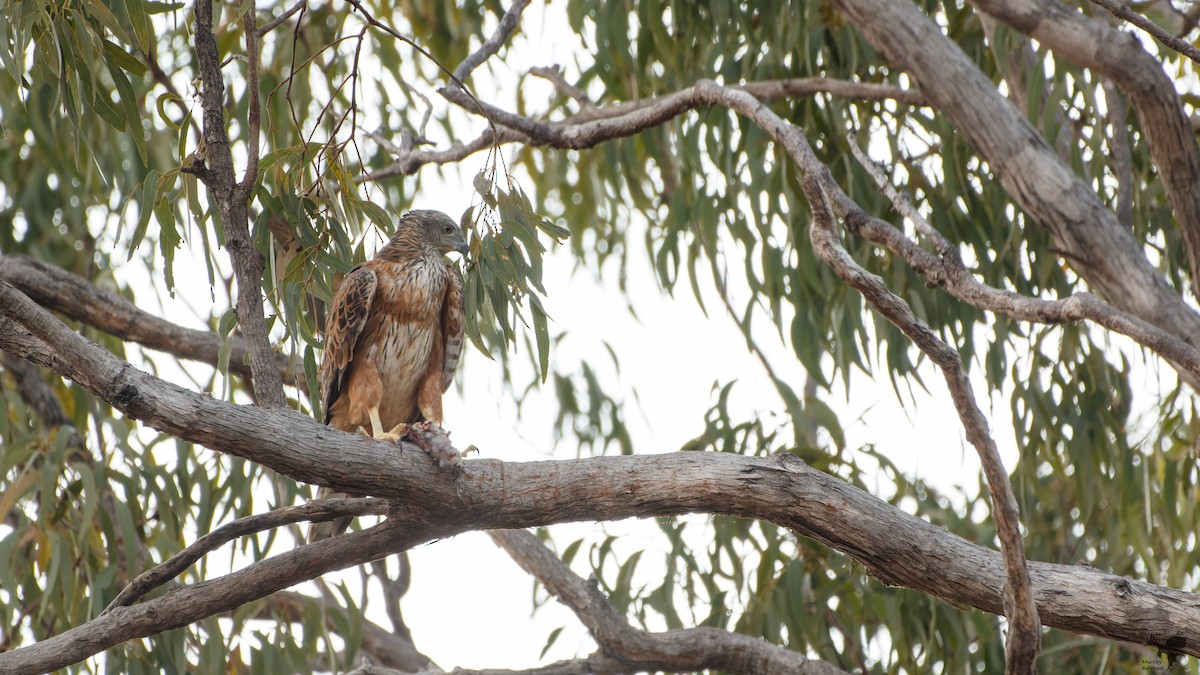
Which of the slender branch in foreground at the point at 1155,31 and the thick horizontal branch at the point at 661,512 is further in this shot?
the slender branch in foreground at the point at 1155,31

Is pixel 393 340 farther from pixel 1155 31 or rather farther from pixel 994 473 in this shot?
pixel 1155 31

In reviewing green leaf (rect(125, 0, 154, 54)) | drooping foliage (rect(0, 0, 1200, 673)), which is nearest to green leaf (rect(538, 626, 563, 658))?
drooping foliage (rect(0, 0, 1200, 673))

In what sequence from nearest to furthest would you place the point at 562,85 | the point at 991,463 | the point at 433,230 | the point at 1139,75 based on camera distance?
1. the point at 991,463
2. the point at 1139,75
3. the point at 433,230
4. the point at 562,85

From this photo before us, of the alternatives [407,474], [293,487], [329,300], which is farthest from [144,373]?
[293,487]

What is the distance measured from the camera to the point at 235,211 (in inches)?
102

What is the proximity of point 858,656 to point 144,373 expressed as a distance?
8.77ft

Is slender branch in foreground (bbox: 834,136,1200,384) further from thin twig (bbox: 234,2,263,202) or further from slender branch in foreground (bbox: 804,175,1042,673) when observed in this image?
thin twig (bbox: 234,2,263,202)

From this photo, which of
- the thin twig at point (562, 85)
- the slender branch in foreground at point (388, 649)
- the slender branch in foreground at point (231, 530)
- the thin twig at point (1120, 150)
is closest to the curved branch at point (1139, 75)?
the thin twig at point (1120, 150)

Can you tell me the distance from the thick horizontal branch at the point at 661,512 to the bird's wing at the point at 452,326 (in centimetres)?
122

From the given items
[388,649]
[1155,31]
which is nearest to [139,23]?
[1155,31]

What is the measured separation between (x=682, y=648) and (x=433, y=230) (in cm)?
156

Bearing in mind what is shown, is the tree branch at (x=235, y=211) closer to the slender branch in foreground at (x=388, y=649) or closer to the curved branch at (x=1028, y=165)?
the curved branch at (x=1028, y=165)

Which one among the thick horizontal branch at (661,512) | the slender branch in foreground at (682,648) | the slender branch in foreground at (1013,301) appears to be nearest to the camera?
the thick horizontal branch at (661,512)

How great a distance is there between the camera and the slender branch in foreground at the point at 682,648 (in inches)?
129
